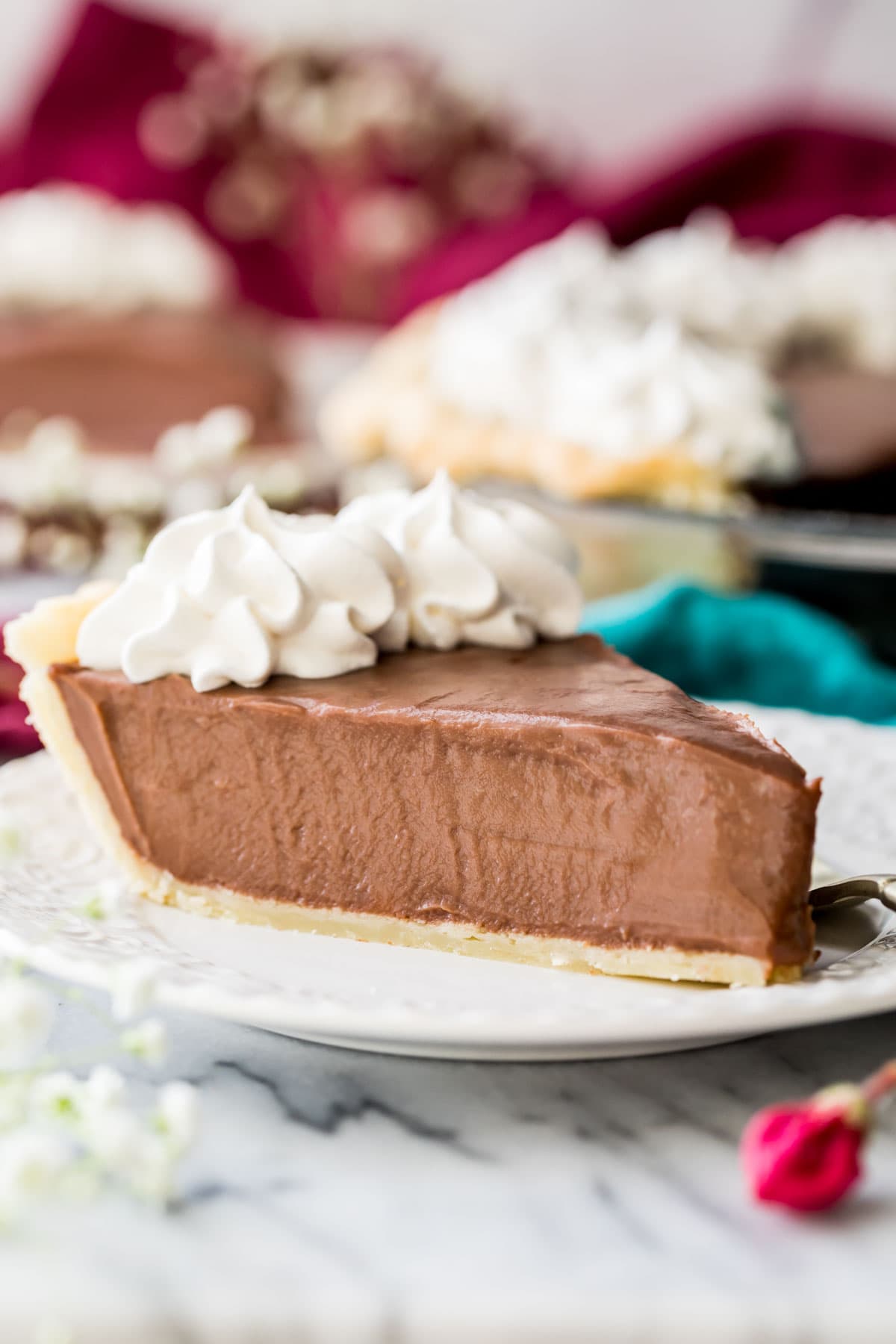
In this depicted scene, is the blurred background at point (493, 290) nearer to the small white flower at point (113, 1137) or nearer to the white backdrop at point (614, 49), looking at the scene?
the white backdrop at point (614, 49)

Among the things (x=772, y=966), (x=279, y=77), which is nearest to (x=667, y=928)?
(x=772, y=966)

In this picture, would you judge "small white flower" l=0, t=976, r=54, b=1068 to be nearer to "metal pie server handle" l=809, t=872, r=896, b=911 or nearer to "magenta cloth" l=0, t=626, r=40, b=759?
"metal pie server handle" l=809, t=872, r=896, b=911

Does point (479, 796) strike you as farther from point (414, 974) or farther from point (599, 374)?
point (599, 374)

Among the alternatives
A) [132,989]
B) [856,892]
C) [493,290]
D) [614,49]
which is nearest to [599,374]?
[493,290]

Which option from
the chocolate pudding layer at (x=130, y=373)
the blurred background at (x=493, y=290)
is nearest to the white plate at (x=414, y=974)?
the blurred background at (x=493, y=290)

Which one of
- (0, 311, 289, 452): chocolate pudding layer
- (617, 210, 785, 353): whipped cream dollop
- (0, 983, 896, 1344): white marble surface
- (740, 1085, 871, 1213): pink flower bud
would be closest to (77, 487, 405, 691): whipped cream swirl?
(0, 983, 896, 1344): white marble surface

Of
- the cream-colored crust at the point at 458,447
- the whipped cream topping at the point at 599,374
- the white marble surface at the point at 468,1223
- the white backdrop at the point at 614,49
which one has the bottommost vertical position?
the white marble surface at the point at 468,1223
